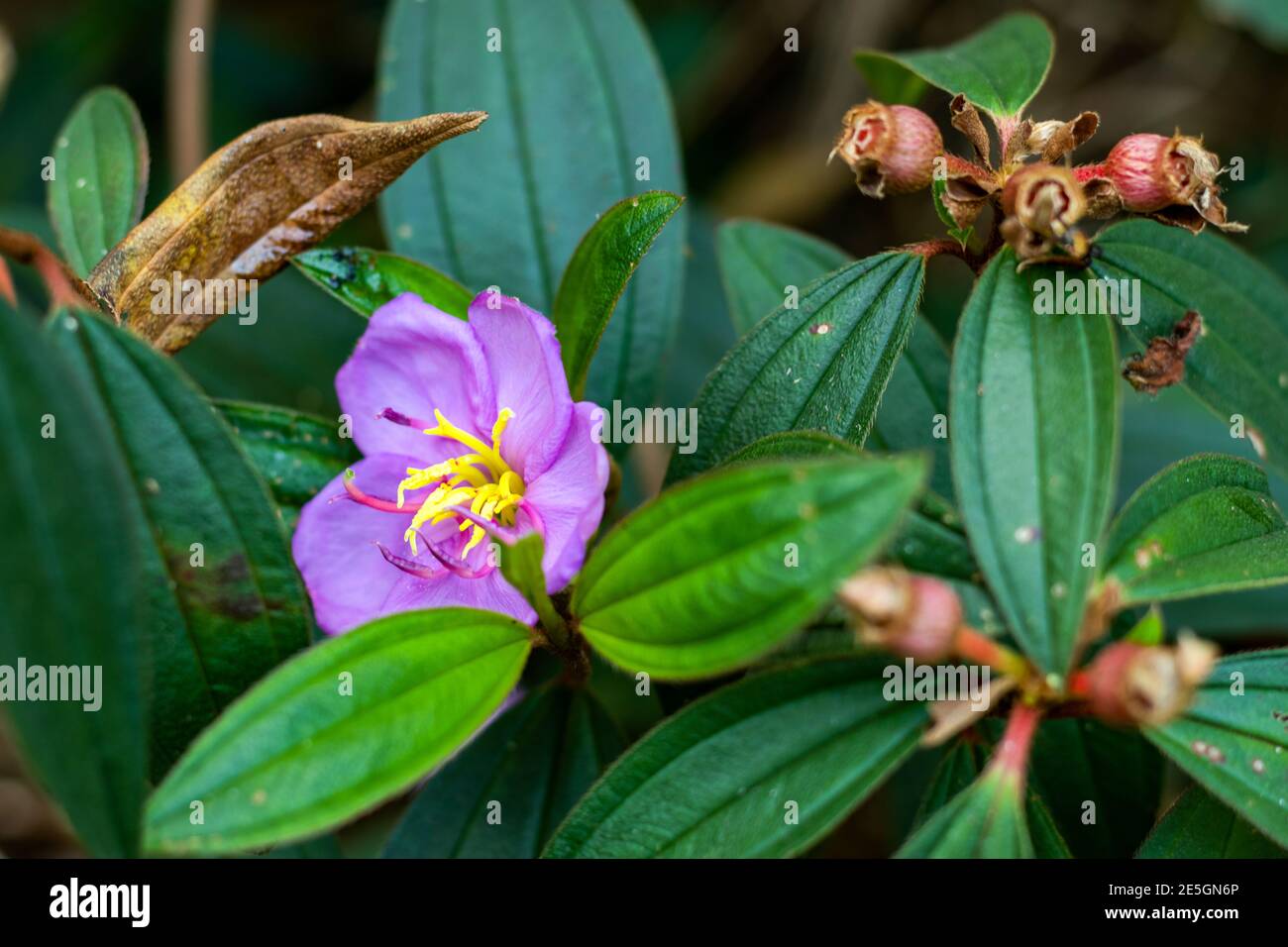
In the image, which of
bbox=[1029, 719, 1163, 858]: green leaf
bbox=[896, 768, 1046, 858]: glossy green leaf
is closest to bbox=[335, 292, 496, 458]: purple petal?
bbox=[896, 768, 1046, 858]: glossy green leaf

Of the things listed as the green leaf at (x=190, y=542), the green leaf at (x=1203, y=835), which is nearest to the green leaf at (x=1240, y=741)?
the green leaf at (x=1203, y=835)

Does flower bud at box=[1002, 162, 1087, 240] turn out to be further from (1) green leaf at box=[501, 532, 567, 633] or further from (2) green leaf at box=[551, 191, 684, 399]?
(1) green leaf at box=[501, 532, 567, 633]

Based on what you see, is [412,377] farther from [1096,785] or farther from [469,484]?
[1096,785]

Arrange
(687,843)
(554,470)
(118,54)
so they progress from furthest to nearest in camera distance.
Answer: (118,54) < (554,470) < (687,843)

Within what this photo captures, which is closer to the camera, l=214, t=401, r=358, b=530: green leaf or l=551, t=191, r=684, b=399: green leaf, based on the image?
l=551, t=191, r=684, b=399: green leaf

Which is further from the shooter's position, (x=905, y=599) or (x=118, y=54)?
(x=118, y=54)

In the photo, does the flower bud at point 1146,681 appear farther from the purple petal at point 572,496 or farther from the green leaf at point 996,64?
the green leaf at point 996,64

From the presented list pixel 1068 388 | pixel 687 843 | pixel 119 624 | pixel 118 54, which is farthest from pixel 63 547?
pixel 118 54
